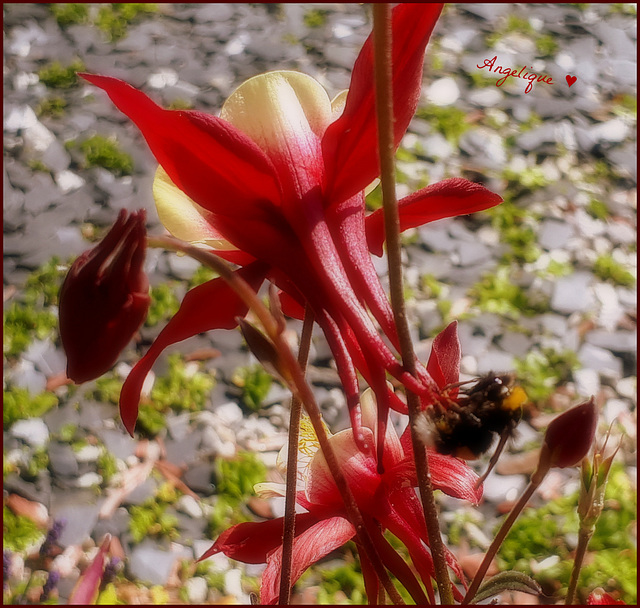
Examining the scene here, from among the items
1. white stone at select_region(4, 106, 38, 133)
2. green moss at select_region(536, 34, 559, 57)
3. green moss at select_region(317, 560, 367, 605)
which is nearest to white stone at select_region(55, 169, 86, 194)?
white stone at select_region(4, 106, 38, 133)

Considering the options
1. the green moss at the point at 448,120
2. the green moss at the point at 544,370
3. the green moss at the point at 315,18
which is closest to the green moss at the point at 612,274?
the green moss at the point at 544,370

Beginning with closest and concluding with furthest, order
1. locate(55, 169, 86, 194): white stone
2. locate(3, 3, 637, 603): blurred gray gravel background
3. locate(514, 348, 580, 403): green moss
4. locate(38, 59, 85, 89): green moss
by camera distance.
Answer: locate(3, 3, 637, 603): blurred gray gravel background
locate(514, 348, 580, 403): green moss
locate(55, 169, 86, 194): white stone
locate(38, 59, 85, 89): green moss

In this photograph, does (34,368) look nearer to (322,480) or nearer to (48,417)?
(48,417)

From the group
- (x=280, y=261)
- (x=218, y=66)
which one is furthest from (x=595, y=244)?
(x=280, y=261)

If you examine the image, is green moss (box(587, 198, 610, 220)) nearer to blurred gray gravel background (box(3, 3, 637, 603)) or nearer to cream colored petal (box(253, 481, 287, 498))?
blurred gray gravel background (box(3, 3, 637, 603))

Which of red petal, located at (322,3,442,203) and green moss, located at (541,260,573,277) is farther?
green moss, located at (541,260,573,277)

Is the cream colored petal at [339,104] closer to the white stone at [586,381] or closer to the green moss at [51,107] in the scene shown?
the white stone at [586,381]
